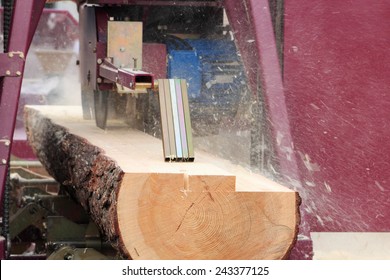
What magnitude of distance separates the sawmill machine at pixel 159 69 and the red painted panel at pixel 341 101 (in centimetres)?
19

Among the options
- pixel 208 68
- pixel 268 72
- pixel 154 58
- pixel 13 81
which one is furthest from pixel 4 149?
pixel 208 68

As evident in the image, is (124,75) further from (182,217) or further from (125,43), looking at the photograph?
(182,217)

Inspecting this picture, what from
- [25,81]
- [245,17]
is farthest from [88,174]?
[25,81]

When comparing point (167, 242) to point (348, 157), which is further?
point (348, 157)

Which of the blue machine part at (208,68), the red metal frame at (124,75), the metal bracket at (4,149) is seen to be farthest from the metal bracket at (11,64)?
the blue machine part at (208,68)

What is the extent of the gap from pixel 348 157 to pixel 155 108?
106 cm

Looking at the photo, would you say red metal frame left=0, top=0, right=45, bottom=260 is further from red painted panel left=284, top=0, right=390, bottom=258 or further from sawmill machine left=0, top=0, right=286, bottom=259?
red painted panel left=284, top=0, right=390, bottom=258

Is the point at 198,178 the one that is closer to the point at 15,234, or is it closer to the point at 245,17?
the point at 245,17

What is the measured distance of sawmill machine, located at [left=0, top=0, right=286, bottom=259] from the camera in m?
4.77

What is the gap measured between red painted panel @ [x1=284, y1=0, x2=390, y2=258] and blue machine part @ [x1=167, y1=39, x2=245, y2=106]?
37cm

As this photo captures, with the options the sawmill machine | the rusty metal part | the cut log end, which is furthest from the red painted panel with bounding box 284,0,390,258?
the cut log end

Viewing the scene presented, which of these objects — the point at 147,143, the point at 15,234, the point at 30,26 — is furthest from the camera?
the point at 15,234

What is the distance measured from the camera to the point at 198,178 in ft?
11.9

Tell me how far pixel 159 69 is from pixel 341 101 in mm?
976
